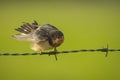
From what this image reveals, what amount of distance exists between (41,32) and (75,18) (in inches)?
200

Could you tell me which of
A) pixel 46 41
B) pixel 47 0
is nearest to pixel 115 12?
pixel 47 0

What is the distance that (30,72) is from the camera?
585 cm

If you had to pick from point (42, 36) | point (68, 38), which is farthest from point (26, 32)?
point (68, 38)

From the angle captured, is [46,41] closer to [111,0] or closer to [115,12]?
[115,12]

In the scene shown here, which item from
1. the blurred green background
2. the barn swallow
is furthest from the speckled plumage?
the blurred green background

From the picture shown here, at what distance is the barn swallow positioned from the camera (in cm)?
338

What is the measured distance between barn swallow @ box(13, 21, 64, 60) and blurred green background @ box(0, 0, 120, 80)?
2.09m

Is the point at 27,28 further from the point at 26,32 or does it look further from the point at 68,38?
the point at 68,38

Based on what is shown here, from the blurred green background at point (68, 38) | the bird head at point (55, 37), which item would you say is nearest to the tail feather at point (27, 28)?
the bird head at point (55, 37)

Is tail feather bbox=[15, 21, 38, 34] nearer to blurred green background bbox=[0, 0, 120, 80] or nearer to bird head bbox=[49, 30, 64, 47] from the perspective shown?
bird head bbox=[49, 30, 64, 47]

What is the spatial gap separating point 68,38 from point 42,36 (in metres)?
3.60

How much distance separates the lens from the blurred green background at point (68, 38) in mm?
5801

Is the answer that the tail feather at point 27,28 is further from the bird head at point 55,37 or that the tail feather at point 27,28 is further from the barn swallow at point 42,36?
the bird head at point 55,37

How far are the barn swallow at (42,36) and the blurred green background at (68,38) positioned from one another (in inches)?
82.3
